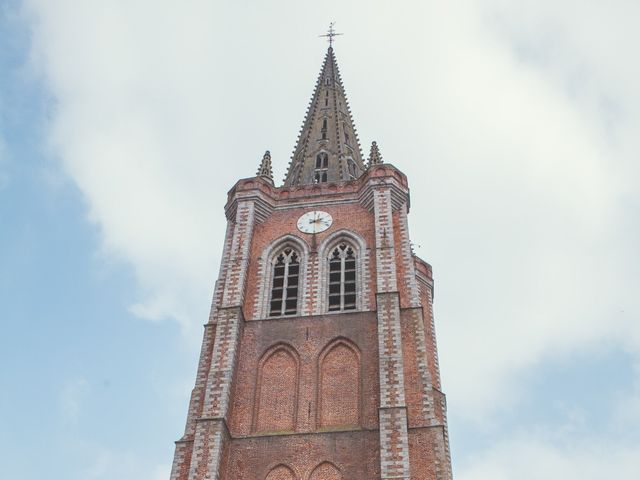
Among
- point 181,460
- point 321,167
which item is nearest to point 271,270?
point 181,460

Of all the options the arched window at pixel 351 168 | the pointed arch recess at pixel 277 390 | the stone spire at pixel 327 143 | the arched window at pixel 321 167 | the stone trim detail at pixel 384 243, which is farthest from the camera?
the arched window at pixel 351 168

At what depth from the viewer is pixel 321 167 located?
1692 inches

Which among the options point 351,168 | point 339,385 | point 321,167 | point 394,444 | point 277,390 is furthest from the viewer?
point 351,168

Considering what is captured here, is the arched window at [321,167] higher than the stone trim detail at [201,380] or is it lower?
higher

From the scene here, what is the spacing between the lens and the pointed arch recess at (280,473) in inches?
1009

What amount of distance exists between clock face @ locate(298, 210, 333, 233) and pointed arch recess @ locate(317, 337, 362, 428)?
6.56m

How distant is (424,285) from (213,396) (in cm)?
1423

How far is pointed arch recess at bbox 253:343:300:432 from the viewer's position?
27.5 m

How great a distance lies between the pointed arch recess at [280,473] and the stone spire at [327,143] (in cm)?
1766

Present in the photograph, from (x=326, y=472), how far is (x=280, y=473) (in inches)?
54.3

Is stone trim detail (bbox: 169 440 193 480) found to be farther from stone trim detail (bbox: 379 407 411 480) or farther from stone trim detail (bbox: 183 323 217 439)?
stone trim detail (bbox: 379 407 411 480)

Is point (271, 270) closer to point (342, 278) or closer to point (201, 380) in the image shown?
point (342, 278)

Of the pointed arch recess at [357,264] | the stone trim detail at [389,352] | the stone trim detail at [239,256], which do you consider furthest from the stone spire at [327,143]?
the stone trim detail at [389,352]

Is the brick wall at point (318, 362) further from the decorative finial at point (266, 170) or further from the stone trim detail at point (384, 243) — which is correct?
the decorative finial at point (266, 170)
